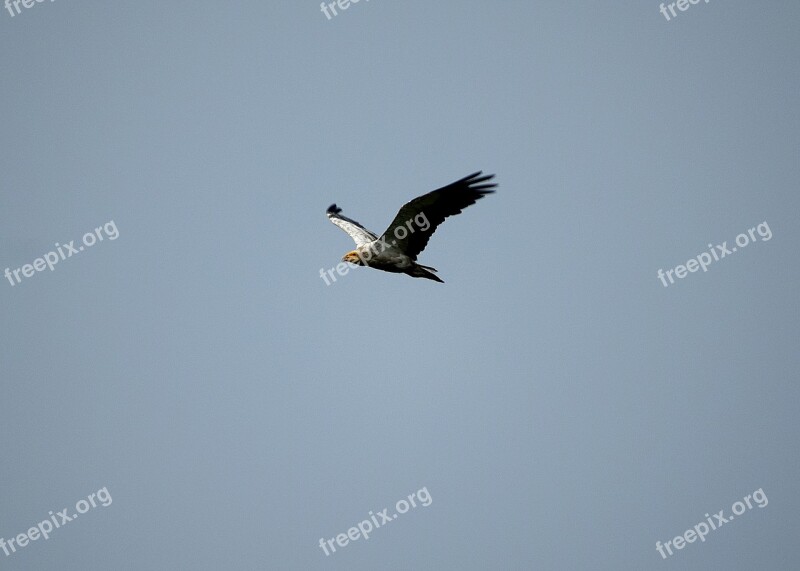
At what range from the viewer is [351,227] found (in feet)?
85.9

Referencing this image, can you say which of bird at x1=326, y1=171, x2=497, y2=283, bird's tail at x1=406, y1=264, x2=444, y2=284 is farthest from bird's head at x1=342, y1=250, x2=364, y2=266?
bird's tail at x1=406, y1=264, x2=444, y2=284

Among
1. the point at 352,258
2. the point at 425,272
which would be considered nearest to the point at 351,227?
the point at 352,258

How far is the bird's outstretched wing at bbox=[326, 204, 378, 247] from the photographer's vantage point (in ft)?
82.4

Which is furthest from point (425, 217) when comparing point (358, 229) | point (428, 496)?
point (428, 496)

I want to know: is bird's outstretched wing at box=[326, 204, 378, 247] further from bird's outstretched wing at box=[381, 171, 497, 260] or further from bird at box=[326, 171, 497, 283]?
bird's outstretched wing at box=[381, 171, 497, 260]

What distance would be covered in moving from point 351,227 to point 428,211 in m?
5.87

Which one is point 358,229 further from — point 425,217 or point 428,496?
point 428,496

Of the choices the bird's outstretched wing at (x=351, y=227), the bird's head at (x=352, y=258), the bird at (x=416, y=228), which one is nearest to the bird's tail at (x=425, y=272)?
the bird at (x=416, y=228)

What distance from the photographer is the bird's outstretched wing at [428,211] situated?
19.8m

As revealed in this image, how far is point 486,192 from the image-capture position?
19938mm

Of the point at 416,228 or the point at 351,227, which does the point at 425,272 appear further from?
the point at 351,227

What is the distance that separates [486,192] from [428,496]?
53.8ft

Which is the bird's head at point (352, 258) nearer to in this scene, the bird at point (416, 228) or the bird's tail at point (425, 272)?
the bird at point (416, 228)

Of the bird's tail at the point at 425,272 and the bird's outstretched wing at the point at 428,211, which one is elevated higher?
the bird's outstretched wing at the point at 428,211
